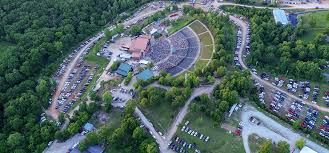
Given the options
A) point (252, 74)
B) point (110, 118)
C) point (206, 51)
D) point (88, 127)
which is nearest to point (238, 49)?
point (206, 51)

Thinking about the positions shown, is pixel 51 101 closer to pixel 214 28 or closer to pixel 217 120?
pixel 217 120

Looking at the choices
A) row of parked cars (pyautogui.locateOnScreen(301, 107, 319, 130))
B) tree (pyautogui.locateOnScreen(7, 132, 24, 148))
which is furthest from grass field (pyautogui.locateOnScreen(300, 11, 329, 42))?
tree (pyautogui.locateOnScreen(7, 132, 24, 148))

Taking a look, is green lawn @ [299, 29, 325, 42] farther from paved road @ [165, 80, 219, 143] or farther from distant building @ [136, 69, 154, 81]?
distant building @ [136, 69, 154, 81]

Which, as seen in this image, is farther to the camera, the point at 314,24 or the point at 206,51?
the point at 314,24

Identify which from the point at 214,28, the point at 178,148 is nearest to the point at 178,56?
the point at 214,28

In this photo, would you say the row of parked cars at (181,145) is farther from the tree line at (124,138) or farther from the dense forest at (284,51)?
the dense forest at (284,51)

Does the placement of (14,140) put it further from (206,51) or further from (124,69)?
(206,51)
